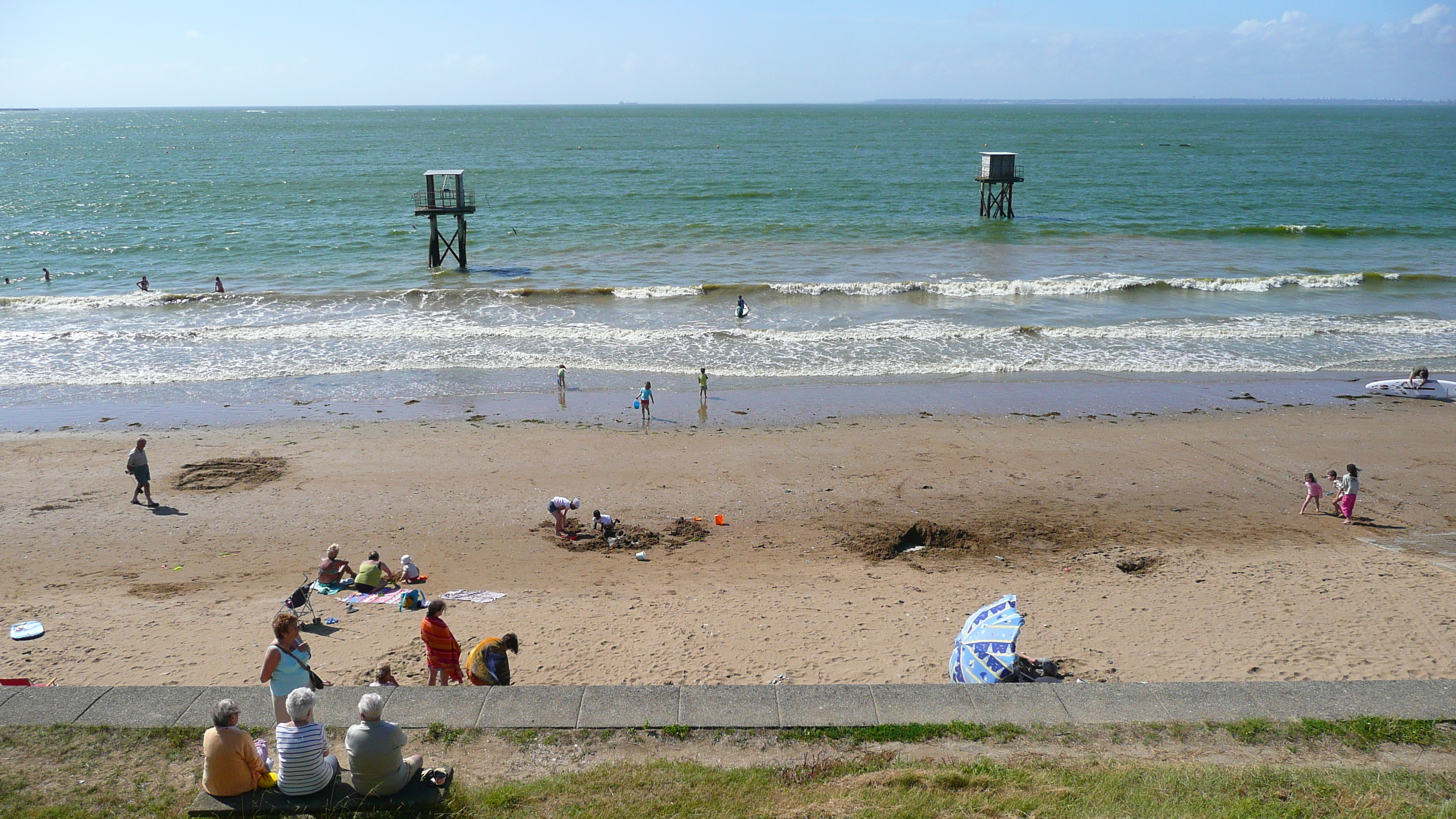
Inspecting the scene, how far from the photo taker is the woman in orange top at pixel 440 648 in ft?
26.7

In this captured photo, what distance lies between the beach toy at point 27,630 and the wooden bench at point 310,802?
5.66 metres

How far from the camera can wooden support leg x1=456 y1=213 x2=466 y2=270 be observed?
35.5m

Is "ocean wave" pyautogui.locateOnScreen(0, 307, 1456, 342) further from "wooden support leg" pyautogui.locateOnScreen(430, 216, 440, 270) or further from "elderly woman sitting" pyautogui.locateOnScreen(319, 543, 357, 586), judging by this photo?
"elderly woman sitting" pyautogui.locateOnScreen(319, 543, 357, 586)

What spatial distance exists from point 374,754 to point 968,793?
3.78 m

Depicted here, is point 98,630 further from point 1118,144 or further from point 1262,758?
point 1118,144

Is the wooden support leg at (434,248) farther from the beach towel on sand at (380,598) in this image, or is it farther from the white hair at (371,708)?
the white hair at (371,708)

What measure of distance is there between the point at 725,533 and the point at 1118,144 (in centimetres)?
10907

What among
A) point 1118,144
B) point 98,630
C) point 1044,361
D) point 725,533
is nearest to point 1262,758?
point 725,533

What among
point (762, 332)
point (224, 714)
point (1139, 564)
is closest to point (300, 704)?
point (224, 714)

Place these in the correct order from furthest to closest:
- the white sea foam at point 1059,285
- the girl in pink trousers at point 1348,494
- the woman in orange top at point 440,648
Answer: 1. the white sea foam at point 1059,285
2. the girl in pink trousers at point 1348,494
3. the woman in orange top at point 440,648

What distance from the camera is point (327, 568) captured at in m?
11.1

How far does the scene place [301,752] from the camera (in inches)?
225

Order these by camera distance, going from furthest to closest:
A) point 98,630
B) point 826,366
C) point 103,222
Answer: point 103,222 → point 826,366 → point 98,630

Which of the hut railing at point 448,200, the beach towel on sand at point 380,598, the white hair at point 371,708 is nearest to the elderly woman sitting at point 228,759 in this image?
the white hair at point 371,708
